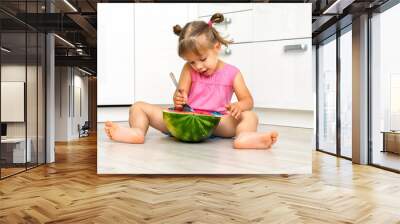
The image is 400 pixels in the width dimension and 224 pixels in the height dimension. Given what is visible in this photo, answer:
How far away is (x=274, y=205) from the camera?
2779 millimetres

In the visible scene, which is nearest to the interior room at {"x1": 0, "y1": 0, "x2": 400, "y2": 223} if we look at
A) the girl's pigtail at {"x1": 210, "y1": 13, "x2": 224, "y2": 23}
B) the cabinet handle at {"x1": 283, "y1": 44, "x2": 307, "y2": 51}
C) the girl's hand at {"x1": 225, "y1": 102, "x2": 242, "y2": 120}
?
the cabinet handle at {"x1": 283, "y1": 44, "x2": 307, "y2": 51}

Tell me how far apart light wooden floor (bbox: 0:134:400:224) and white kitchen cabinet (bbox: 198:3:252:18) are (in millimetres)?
1737

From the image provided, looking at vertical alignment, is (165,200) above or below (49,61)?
below

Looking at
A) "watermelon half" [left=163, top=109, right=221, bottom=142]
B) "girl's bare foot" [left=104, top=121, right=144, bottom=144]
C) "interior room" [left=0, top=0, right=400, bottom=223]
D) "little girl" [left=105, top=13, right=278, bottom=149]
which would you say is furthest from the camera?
"girl's bare foot" [left=104, top=121, right=144, bottom=144]

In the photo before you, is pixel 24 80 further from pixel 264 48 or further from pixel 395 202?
pixel 395 202

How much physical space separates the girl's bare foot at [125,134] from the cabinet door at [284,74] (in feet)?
4.28

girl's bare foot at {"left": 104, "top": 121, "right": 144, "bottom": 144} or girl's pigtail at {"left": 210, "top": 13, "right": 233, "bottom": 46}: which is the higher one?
girl's pigtail at {"left": 210, "top": 13, "right": 233, "bottom": 46}

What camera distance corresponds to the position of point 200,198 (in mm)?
3000

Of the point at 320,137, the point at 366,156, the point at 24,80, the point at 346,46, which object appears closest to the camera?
the point at 24,80

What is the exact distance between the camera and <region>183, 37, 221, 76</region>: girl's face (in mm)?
3637

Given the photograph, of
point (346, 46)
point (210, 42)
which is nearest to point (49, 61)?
point (210, 42)

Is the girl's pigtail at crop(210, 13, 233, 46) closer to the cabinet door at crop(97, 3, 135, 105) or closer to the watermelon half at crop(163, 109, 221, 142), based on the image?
the watermelon half at crop(163, 109, 221, 142)

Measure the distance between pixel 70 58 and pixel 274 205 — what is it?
27.7 feet

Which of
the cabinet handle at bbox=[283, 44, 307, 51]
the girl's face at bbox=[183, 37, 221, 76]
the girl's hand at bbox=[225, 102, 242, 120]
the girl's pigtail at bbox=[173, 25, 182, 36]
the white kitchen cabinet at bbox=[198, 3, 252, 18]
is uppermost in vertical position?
the white kitchen cabinet at bbox=[198, 3, 252, 18]
